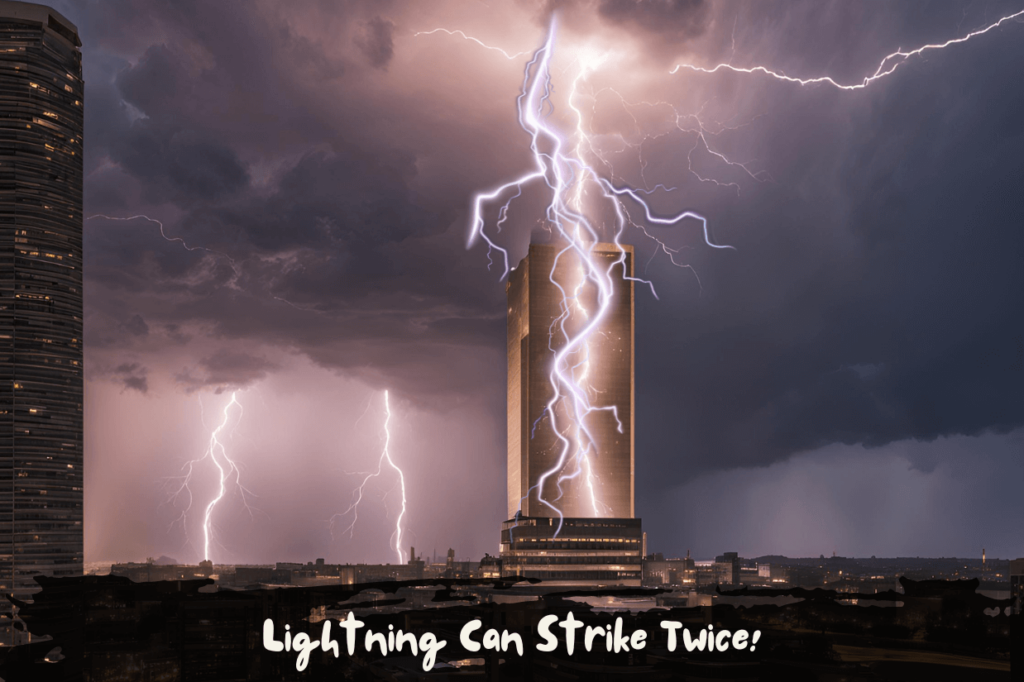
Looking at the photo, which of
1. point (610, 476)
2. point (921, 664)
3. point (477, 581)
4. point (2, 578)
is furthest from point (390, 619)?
point (610, 476)

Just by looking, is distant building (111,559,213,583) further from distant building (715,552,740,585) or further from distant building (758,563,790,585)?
distant building (758,563,790,585)

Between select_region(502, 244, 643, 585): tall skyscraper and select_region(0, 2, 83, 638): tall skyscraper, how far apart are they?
1859 inches

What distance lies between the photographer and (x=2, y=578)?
7225 cm

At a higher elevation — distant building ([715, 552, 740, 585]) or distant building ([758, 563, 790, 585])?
distant building ([715, 552, 740, 585])

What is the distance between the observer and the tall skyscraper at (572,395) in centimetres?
11162

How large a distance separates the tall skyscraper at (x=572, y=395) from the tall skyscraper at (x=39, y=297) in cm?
4722

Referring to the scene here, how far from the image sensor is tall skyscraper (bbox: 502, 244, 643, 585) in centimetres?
11162

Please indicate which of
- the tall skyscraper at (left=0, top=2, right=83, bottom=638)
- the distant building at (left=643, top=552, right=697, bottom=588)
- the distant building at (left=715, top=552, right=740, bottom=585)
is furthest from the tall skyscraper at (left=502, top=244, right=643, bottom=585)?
the tall skyscraper at (left=0, top=2, right=83, bottom=638)

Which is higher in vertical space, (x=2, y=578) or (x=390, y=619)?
(x=390, y=619)

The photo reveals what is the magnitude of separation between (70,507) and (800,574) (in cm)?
9922

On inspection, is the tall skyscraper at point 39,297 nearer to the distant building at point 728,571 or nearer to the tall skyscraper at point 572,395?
the tall skyscraper at point 572,395

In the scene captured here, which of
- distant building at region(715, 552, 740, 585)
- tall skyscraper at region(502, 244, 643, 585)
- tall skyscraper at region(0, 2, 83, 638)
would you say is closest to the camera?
tall skyscraper at region(0, 2, 83, 638)

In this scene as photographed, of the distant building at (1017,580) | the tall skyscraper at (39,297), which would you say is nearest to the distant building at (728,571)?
the tall skyscraper at (39,297)

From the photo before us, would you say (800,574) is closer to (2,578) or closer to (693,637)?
(2,578)
